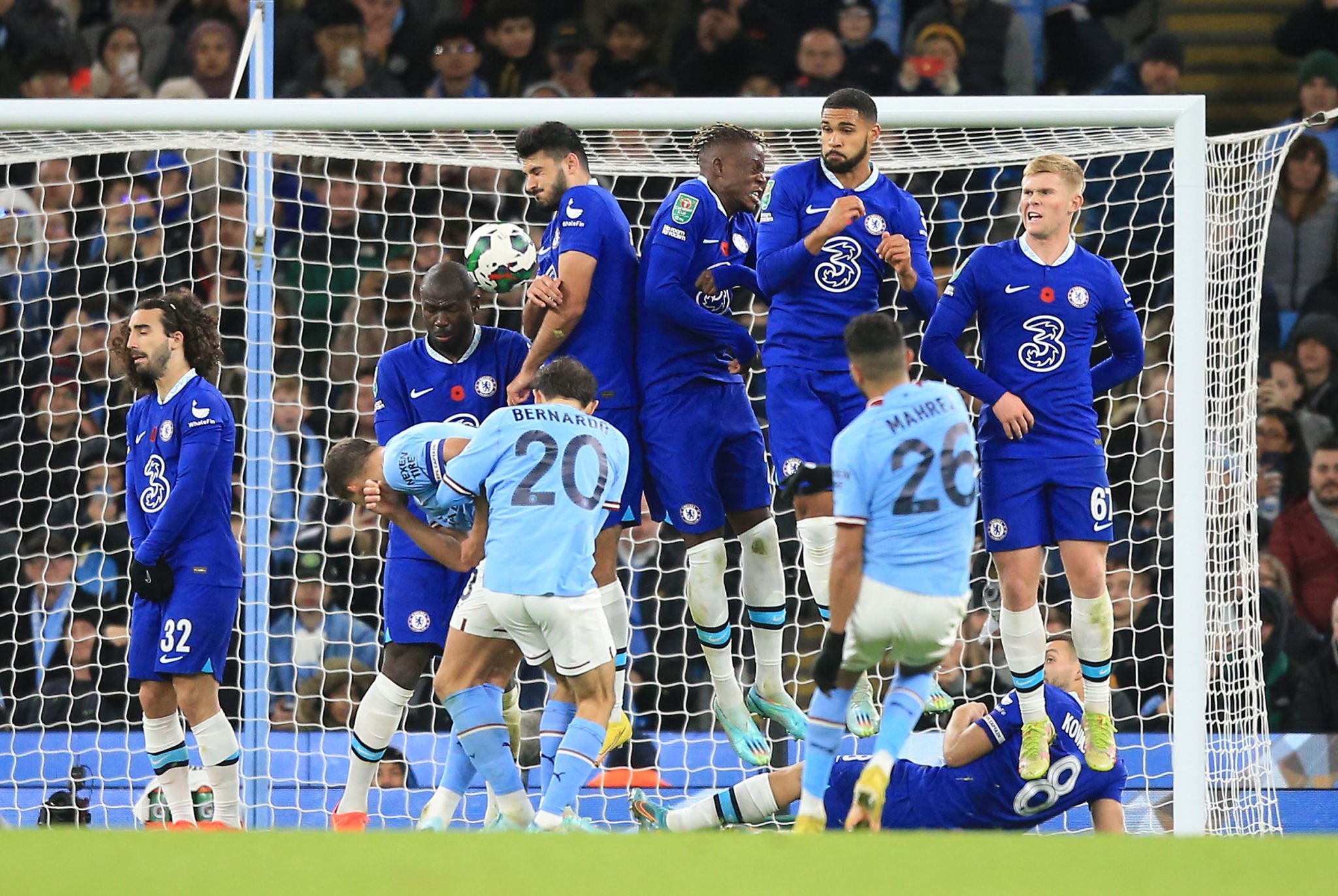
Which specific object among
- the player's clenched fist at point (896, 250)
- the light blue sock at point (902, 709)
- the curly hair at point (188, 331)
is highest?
the player's clenched fist at point (896, 250)

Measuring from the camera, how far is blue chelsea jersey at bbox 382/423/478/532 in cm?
534

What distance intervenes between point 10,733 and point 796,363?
448cm

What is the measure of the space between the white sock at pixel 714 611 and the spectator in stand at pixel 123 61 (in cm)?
586

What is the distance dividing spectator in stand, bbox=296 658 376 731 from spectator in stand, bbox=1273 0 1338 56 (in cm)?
700

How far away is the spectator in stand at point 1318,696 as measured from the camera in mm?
8211

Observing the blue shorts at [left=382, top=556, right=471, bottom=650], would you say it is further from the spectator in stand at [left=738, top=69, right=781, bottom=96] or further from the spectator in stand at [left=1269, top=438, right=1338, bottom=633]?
the spectator in stand at [left=738, top=69, right=781, bottom=96]

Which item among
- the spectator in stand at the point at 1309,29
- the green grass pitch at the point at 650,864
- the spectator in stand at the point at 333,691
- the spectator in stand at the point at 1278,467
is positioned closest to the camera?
the green grass pitch at the point at 650,864

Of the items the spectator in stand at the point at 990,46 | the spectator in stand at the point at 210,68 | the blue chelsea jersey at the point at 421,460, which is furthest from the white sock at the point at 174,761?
the spectator in stand at the point at 990,46

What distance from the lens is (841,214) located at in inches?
218

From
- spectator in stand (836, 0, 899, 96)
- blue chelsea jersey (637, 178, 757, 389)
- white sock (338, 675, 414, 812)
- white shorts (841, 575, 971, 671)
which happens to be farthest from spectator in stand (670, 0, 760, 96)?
white shorts (841, 575, 971, 671)

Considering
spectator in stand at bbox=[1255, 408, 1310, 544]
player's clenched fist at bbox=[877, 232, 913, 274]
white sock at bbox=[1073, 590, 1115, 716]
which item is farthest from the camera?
spectator in stand at bbox=[1255, 408, 1310, 544]

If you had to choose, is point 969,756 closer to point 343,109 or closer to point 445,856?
point 445,856

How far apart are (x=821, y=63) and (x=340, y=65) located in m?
2.97

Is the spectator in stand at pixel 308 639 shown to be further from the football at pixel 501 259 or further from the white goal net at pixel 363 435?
the football at pixel 501 259
